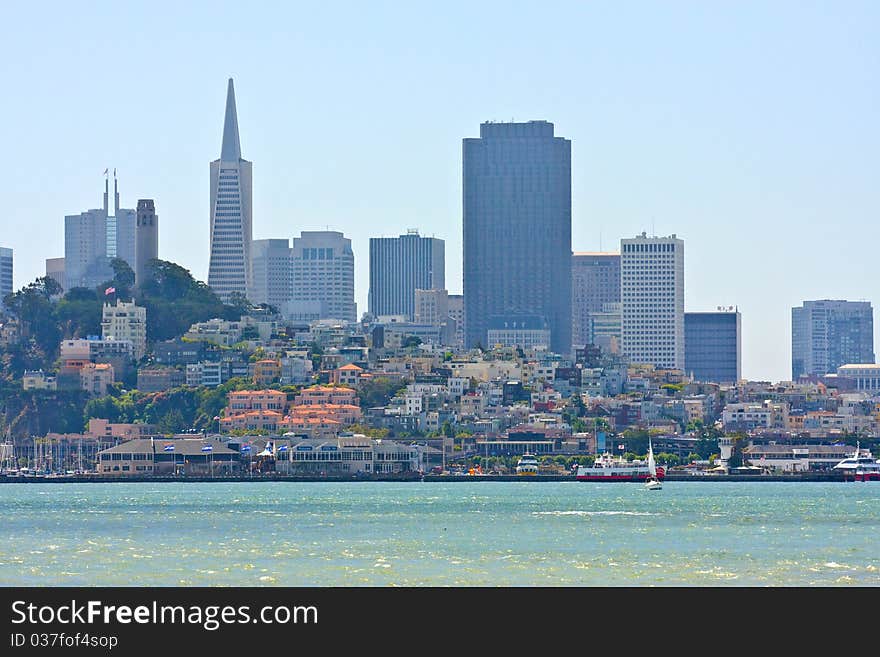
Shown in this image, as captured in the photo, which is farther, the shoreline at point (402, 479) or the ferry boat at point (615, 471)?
the shoreline at point (402, 479)

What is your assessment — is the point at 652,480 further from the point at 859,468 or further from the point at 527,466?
the point at 859,468

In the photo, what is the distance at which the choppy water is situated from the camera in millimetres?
44031

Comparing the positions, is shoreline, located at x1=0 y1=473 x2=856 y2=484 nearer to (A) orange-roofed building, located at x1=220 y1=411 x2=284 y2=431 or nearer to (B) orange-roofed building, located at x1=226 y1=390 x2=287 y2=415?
(A) orange-roofed building, located at x1=220 y1=411 x2=284 y2=431

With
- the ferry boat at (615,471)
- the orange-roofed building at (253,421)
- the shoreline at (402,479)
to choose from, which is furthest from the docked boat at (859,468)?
the orange-roofed building at (253,421)

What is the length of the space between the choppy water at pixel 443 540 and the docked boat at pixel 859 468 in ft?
133

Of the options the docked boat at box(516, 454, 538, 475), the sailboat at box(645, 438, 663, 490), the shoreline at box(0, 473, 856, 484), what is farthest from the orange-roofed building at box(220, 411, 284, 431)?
the sailboat at box(645, 438, 663, 490)

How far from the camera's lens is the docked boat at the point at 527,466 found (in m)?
165

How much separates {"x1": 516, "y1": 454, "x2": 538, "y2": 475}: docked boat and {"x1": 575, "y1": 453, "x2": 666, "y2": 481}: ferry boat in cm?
764

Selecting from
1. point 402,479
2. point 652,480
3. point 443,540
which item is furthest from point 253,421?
point 443,540

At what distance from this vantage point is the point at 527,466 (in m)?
166

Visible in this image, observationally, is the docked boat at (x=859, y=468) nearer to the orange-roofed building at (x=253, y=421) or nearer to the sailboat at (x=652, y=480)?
the sailboat at (x=652, y=480)

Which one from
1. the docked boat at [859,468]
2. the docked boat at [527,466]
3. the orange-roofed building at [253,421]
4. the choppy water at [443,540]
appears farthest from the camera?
the orange-roofed building at [253,421]
